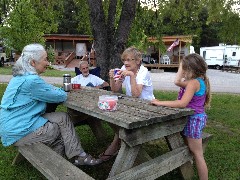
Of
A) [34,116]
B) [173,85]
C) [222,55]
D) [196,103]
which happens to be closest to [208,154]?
[196,103]

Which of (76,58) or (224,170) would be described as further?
(76,58)

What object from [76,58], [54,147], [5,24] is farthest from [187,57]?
[76,58]

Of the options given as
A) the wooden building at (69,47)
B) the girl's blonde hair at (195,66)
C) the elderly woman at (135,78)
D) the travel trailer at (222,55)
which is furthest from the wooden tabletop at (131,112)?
the travel trailer at (222,55)

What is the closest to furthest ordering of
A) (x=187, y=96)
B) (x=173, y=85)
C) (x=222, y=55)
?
1. (x=187, y=96)
2. (x=173, y=85)
3. (x=222, y=55)

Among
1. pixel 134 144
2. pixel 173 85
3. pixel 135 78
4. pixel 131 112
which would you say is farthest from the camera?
pixel 173 85

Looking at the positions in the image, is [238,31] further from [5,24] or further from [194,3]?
[5,24]

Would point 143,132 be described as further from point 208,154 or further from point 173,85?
point 173,85

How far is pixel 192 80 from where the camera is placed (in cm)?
297

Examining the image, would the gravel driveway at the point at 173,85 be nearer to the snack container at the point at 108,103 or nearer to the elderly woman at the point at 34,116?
the elderly woman at the point at 34,116

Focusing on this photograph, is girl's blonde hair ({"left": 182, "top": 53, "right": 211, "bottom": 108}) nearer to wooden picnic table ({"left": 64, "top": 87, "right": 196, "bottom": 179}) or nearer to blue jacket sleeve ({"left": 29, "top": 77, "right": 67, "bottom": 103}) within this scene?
wooden picnic table ({"left": 64, "top": 87, "right": 196, "bottom": 179})

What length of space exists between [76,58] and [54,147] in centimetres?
3247

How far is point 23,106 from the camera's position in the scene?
3.09m

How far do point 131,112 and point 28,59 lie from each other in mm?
1331

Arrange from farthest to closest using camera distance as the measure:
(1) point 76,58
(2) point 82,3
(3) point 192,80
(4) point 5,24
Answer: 1. (1) point 76,58
2. (4) point 5,24
3. (2) point 82,3
4. (3) point 192,80
